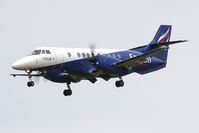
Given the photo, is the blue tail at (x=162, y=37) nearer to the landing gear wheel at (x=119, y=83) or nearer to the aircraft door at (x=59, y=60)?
the landing gear wheel at (x=119, y=83)

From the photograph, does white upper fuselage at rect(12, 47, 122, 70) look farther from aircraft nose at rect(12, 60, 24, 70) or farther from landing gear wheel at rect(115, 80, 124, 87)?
landing gear wheel at rect(115, 80, 124, 87)

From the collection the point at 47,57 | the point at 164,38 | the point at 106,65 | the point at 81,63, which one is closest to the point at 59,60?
the point at 47,57

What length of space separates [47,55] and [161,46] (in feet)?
30.1

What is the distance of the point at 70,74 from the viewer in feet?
176

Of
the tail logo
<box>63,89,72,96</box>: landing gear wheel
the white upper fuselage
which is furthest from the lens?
the tail logo

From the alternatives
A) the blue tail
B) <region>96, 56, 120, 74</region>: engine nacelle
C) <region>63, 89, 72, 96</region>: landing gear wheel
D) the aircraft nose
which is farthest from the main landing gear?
the aircraft nose

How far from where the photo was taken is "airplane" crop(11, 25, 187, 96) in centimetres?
5166

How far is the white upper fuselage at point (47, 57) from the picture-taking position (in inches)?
2012

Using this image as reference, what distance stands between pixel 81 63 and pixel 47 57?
2.57 meters

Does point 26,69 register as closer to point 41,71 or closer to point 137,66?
point 41,71

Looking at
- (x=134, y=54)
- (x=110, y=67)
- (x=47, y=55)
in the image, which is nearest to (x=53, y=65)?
(x=47, y=55)

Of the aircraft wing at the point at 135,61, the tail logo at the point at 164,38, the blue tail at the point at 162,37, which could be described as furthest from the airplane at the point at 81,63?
the tail logo at the point at 164,38

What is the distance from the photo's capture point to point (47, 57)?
51.8 metres

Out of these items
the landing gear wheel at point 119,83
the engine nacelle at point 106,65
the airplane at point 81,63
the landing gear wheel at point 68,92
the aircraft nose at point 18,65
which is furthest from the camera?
the landing gear wheel at point 68,92
